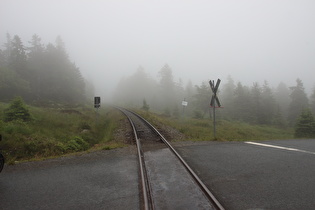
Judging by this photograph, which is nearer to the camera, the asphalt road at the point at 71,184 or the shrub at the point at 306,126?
the asphalt road at the point at 71,184

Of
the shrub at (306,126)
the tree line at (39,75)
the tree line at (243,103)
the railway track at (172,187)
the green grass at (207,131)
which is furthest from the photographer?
the tree line at (243,103)

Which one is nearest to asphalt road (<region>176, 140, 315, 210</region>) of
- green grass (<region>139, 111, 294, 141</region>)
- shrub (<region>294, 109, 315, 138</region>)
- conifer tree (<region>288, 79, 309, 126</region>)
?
green grass (<region>139, 111, 294, 141</region>)

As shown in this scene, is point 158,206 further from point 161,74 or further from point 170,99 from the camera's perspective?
point 161,74

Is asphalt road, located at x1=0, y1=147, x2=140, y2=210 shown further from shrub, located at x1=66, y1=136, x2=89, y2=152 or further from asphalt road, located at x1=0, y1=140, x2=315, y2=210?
shrub, located at x1=66, y1=136, x2=89, y2=152

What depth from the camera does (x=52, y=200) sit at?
3561mm

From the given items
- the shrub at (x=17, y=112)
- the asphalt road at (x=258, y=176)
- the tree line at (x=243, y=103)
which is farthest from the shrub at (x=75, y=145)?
the tree line at (x=243, y=103)

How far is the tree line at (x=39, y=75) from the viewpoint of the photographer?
95.3 feet

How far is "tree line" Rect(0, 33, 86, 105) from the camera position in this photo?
1144 inches

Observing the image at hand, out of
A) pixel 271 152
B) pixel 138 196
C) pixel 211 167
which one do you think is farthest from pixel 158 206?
pixel 271 152

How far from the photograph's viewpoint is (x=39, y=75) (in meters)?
35.2

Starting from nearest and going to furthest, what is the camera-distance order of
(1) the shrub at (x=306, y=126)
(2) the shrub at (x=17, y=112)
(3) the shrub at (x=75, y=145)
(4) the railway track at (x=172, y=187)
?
1. (4) the railway track at (x=172, y=187)
2. (3) the shrub at (x=75, y=145)
3. (2) the shrub at (x=17, y=112)
4. (1) the shrub at (x=306, y=126)

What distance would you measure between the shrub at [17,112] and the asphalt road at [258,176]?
1232cm

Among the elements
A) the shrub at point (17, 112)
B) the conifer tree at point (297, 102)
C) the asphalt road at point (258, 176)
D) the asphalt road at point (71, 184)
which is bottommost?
the asphalt road at point (71, 184)

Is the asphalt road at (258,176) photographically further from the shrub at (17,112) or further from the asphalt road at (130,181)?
the shrub at (17,112)
